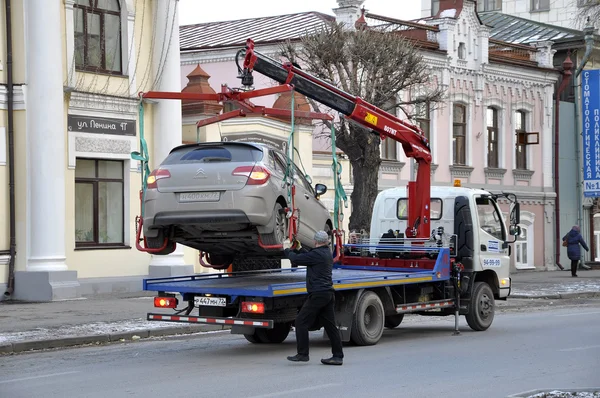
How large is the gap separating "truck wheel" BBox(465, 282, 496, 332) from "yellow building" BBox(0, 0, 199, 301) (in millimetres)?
9313

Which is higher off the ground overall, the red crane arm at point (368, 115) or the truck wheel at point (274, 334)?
the red crane arm at point (368, 115)

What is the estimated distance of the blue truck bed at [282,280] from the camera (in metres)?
14.2

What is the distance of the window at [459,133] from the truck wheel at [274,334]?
878 inches

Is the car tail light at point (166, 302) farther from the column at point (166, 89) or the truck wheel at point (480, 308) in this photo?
the column at point (166, 89)

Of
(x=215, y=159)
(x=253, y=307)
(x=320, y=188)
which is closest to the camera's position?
(x=253, y=307)

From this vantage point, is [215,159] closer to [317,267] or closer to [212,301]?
[212,301]

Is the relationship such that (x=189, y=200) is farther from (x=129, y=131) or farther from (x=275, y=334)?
(x=129, y=131)

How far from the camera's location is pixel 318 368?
13133mm

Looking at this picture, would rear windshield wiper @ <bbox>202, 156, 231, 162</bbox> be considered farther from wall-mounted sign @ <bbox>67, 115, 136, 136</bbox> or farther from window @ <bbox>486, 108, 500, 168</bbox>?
window @ <bbox>486, 108, 500, 168</bbox>

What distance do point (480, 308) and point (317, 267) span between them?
17.8 ft

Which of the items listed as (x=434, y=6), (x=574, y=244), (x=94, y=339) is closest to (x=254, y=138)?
(x=574, y=244)

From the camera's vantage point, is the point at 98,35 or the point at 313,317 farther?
the point at 98,35

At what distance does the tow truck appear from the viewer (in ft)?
47.6

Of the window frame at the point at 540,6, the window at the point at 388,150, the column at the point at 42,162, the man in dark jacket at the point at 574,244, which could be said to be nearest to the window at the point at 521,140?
the man in dark jacket at the point at 574,244
